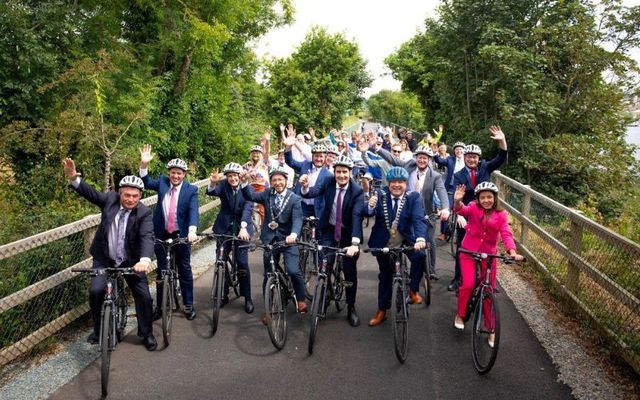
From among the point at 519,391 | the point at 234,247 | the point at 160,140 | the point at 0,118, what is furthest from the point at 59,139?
the point at 519,391

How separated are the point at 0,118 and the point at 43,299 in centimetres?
→ 806

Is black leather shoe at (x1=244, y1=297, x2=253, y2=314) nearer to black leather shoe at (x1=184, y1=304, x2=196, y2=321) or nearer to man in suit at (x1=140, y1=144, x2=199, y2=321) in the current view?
black leather shoe at (x1=184, y1=304, x2=196, y2=321)

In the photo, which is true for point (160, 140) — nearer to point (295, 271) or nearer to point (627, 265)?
point (295, 271)

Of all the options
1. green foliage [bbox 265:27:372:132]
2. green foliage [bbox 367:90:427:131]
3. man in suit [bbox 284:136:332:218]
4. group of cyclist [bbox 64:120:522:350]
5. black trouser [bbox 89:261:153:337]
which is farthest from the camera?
green foliage [bbox 367:90:427:131]

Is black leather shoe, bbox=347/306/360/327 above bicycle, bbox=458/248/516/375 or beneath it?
beneath

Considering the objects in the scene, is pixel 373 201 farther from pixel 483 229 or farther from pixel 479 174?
pixel 479 174

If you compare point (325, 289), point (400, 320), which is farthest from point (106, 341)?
point (400, 320)

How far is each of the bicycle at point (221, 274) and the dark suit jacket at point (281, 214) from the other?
1.46 feet

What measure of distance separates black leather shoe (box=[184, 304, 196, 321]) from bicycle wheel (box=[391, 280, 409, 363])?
9.30 feet

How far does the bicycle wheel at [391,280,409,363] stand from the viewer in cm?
588

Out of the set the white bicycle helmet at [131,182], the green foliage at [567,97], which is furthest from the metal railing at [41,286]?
the green foliage at [567,97]

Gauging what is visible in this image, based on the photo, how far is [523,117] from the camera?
17625 mm

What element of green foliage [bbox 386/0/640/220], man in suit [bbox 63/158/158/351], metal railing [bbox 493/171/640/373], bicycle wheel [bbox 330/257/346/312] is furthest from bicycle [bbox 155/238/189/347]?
green foliage [bbox 386/0/640/220]

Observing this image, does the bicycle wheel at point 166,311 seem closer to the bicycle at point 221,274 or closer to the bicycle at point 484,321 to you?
the bicycle at point 221,274
